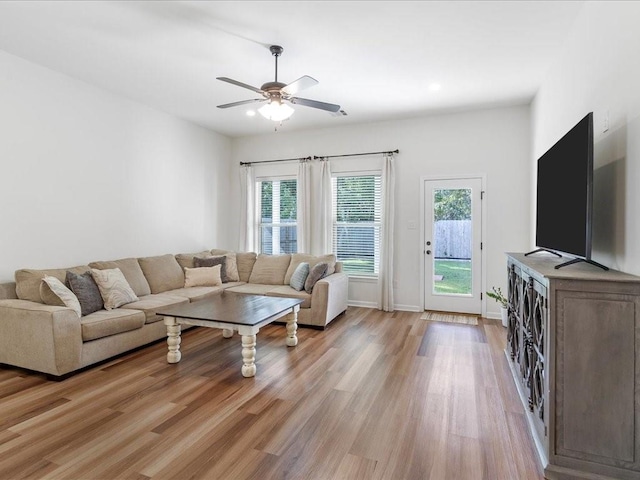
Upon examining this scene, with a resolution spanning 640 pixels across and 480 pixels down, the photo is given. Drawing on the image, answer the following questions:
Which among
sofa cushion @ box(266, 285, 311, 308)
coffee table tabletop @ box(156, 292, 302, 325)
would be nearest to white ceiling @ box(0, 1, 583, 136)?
coffee table tabletop @ box(156, 292, 302, 325)

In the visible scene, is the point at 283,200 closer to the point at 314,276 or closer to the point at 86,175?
the point at 314,276

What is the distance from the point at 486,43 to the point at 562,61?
714mm

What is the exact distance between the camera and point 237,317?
10.4 ft

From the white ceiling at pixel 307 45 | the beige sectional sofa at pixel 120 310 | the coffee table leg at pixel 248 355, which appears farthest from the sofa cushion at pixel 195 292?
the white ceiling at pixel 307 45

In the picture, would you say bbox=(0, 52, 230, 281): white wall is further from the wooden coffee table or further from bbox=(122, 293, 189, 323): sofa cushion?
the wooden coffee table

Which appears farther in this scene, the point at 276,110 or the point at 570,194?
the point at 276,110

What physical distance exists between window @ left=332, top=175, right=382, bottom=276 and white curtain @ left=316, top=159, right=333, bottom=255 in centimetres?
11

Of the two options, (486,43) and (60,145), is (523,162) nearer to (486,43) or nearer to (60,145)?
(486,43)

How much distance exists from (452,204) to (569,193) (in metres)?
2.97

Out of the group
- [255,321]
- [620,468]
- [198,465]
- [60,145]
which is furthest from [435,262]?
[60,145]

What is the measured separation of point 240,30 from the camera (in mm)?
2980

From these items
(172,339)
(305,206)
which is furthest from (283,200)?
(172,339)

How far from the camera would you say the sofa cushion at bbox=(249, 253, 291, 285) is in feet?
17.7

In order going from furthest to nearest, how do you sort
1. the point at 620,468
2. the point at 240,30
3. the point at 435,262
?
the point at 435,262, the point at 240,30, the point at 620,468
